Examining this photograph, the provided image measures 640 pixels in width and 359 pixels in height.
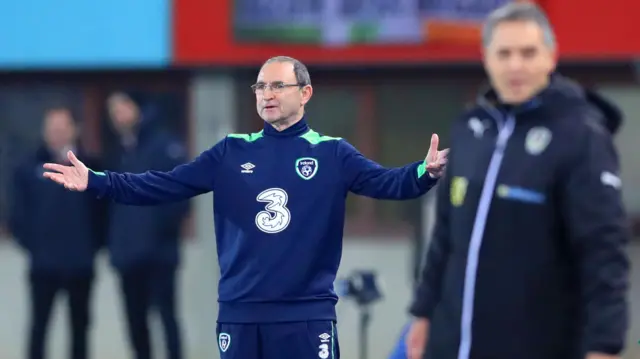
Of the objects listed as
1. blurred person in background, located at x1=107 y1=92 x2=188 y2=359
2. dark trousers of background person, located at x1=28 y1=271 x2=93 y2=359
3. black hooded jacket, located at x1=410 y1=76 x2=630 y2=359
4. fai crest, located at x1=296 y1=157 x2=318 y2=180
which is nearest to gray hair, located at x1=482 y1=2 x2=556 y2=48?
black hooded jacket, located at x1=410 y1=76 x2=630 y2=359

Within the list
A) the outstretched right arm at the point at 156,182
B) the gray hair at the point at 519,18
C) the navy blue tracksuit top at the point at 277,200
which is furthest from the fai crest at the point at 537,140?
the outstretched right arm at the point at 156,182

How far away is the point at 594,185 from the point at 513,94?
0.35 meters

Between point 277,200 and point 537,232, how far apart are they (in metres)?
1.87

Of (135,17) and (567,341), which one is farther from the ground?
(135,17)

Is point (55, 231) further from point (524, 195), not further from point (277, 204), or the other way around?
point (524, 195)

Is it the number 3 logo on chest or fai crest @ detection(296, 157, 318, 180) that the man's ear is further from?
the number 3 logo on chest

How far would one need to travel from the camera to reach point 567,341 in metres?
3.75

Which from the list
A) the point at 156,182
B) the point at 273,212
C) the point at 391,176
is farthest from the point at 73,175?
the point at 391,176

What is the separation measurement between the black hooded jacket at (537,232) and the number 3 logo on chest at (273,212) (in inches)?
61.2

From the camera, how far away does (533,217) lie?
3.69m

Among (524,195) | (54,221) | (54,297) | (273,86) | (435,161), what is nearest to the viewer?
(524,195)

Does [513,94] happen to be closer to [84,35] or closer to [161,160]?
[161,160]

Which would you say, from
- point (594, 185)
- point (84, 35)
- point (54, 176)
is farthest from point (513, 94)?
point (84, 35)

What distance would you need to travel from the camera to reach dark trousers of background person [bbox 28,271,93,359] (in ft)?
30.2
